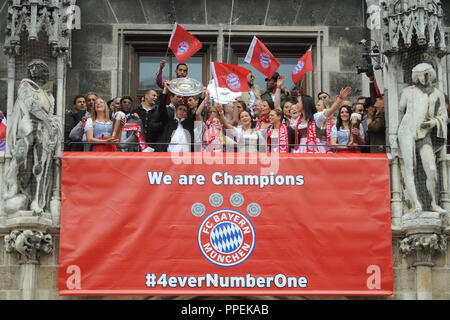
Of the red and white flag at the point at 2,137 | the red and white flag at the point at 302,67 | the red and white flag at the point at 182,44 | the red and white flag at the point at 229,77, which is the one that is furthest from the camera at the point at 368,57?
the red and white flag at the point at 2,137

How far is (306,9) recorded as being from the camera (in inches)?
1086

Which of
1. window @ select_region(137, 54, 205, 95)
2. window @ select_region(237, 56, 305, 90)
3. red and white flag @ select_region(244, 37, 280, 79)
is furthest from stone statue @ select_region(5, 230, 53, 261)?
window @ select_region(237, 56, 305, 90)

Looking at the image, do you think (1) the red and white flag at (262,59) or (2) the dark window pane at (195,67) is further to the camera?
(2) the dark window pane at (195,67)

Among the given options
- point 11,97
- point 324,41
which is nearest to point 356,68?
point 324,41

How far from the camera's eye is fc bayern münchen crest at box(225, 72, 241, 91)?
78.7ft

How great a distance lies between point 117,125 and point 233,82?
107 inches

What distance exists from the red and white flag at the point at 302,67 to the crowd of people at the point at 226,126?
5.06 ft

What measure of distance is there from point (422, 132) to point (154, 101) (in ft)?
17.5

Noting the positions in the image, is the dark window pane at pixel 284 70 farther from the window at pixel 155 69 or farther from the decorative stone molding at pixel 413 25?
the decorative stone molding at pixel 413 25

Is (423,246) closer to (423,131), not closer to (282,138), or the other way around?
(423,131)

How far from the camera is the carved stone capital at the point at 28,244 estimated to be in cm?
2164
